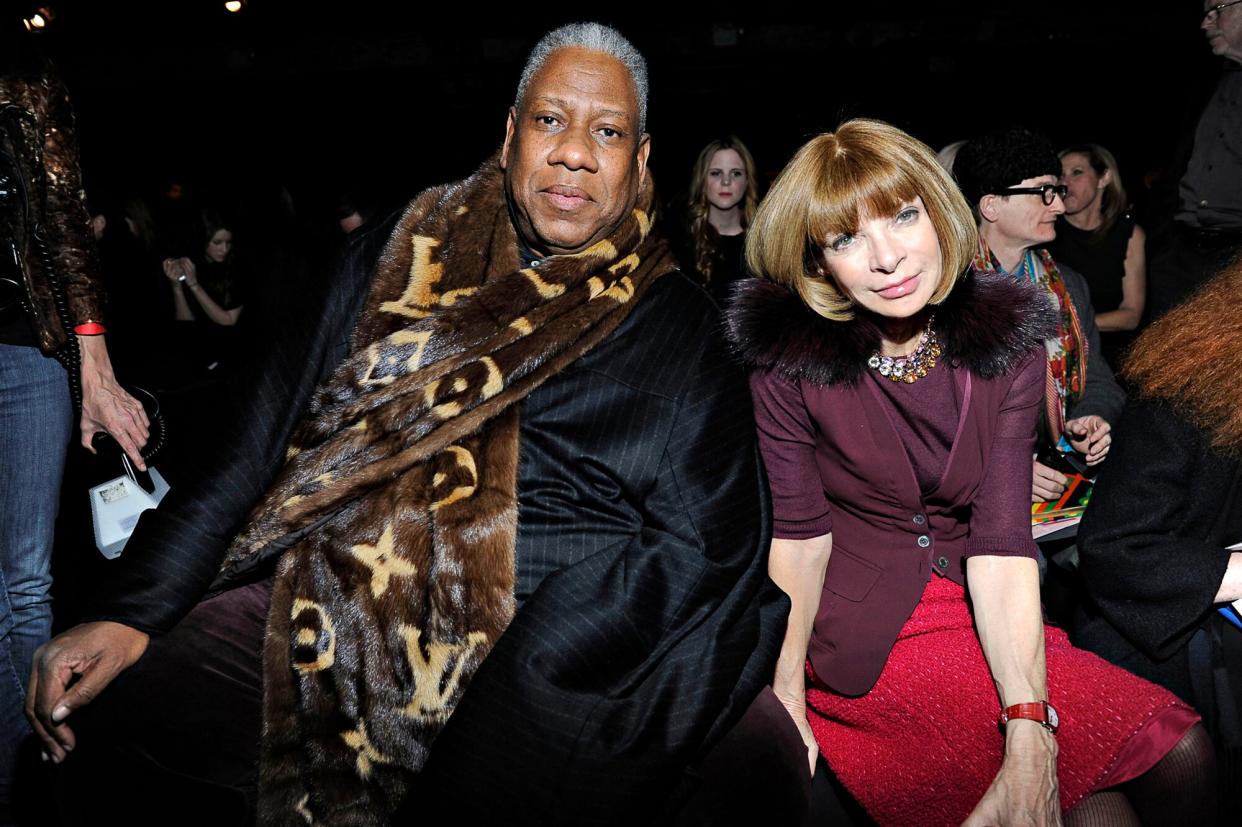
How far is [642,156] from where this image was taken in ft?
6.73

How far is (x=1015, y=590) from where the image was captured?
5.97ft

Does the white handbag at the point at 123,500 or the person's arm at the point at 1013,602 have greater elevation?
the white handbag at the point at 123,500

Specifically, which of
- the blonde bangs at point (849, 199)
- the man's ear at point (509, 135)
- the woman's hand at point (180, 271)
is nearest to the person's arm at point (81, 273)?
the man's ear at point (509, 135)

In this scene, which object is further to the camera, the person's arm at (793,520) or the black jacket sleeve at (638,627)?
the person's arm at (793,520)

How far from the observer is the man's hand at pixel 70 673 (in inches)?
64.2

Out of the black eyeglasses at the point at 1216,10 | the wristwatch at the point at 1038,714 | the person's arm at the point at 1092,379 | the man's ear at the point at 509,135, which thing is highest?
the black eyeglasses at the point at 1216,10

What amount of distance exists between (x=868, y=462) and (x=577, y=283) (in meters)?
0.71

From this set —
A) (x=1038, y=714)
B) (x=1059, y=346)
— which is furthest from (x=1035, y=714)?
(x=1059, y=346)

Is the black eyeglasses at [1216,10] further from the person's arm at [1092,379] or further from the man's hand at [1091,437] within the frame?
the man's hand at [1091,437]

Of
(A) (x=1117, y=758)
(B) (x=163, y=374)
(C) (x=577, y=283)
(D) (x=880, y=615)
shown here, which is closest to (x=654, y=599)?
(D) (x=880, y=615)

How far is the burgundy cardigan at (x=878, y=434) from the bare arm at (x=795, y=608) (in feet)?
0.11

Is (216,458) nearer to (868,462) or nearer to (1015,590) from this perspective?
(868,462)

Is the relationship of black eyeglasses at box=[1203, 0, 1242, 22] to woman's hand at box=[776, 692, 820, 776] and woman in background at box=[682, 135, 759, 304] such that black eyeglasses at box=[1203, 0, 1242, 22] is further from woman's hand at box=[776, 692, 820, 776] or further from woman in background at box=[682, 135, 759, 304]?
woman's hand at box=[776, 692, 820, 776]

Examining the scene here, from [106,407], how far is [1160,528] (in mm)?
2373
